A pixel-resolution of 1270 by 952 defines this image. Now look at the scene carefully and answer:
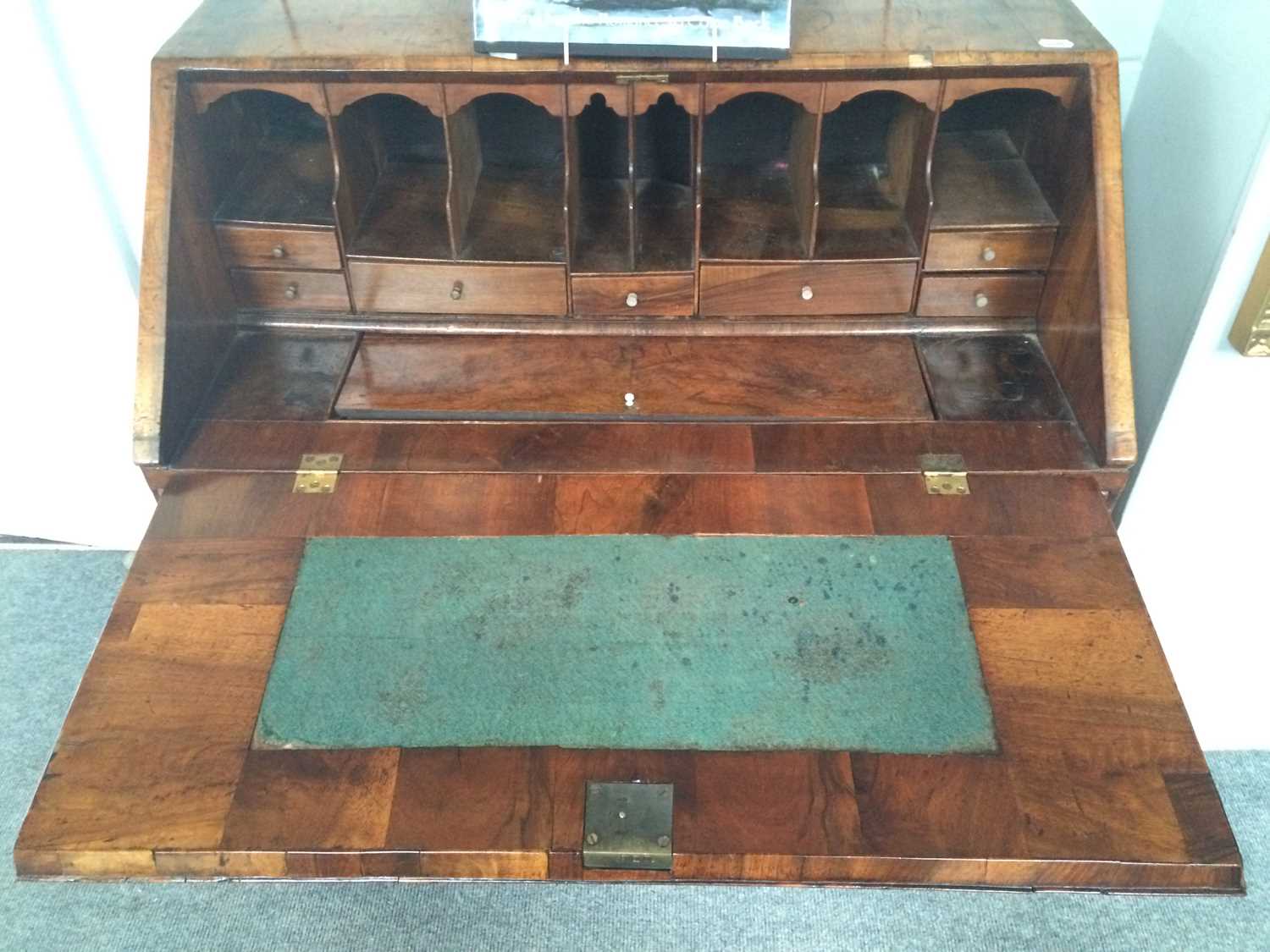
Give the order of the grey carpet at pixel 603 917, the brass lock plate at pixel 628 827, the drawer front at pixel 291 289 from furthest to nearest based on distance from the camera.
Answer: the grey carpet at pixel 603 917, the drawer front at pixel 291 289, the brass lock plate at pixel 628 827

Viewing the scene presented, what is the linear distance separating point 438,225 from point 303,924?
123 centimetres

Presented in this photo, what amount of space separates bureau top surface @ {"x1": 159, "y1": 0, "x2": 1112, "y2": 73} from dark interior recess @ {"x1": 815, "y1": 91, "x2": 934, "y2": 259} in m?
0.10

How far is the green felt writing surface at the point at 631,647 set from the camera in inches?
42.2

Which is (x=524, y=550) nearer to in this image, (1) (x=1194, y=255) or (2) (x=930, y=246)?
(2) (x=930, y=246)

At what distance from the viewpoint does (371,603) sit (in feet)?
3.91

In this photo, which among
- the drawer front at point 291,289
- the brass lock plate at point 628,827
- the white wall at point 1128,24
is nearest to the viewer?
→ the brass lock plate at point 628,827

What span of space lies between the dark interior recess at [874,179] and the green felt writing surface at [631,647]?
1.59 ft

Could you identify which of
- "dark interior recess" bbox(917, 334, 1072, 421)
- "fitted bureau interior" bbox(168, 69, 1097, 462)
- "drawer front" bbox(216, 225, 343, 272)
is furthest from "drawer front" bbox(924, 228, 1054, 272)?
"drawer front" bbox(216, 225, 343, 272)

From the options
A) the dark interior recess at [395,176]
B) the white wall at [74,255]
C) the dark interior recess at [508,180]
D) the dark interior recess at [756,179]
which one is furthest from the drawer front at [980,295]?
the white wall at [74,255]

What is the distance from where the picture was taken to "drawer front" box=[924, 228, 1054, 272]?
4.83 ft

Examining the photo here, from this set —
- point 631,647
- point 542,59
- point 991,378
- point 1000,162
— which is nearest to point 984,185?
point 1000,162

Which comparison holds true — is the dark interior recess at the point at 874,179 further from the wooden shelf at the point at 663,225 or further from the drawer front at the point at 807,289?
the wooden shelf at the point at 663,225

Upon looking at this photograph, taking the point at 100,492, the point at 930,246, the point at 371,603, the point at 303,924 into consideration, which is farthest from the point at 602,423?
the point at 100,492

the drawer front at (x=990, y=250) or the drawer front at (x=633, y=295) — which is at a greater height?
the drawer front at (x=990, y=250)
